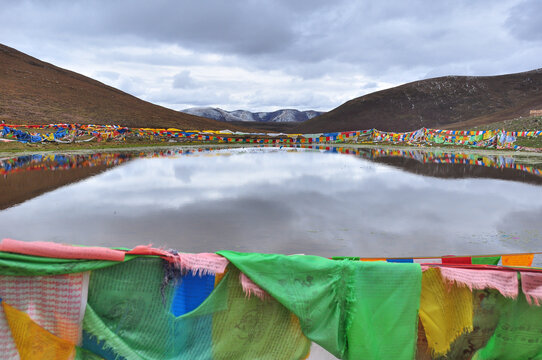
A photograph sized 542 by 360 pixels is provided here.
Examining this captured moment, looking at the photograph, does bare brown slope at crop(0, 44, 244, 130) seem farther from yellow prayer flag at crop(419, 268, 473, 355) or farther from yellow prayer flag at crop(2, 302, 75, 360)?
yellow prayer flag at crop(419, 268, 473, 355)

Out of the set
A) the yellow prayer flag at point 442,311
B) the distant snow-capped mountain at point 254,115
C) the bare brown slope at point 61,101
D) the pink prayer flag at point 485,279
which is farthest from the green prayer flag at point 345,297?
the distant snow-capped mountain at point 254,115

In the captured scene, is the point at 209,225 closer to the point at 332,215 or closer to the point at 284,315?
the point at 332,215

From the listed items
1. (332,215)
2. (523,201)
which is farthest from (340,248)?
(523,201)

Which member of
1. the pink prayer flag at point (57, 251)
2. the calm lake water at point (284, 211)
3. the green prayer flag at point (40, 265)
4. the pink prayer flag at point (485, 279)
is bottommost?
the calm lake water at point (284, 211)

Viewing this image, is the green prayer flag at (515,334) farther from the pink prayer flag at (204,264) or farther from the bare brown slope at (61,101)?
the bare brown slope at (61,101)

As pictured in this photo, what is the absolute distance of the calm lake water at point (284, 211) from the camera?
6973 mm

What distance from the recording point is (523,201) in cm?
1062

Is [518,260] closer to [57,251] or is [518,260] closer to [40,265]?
[57,251]

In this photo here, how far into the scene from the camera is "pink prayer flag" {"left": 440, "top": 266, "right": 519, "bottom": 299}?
3.07 meters

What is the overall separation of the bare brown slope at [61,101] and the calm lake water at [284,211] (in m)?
36.5

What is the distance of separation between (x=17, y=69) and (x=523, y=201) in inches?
3002

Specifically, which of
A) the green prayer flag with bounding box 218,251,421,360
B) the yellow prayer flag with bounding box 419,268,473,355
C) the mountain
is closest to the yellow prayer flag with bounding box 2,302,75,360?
the green prayer flag with bounding box 218,251,421,360

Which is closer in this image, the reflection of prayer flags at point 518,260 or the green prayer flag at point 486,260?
the green prayer flag at point 486,260

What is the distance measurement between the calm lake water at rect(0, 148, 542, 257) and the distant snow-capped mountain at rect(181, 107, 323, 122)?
152702 millimetres
